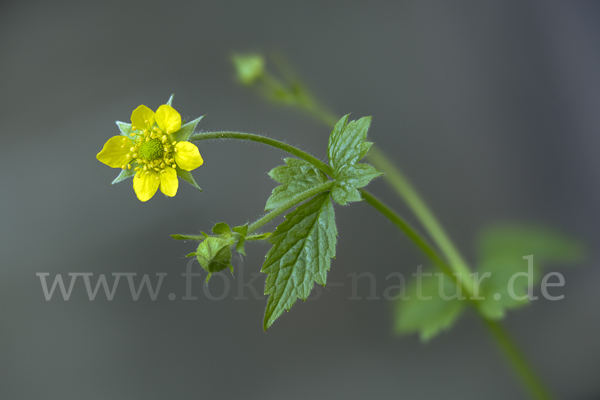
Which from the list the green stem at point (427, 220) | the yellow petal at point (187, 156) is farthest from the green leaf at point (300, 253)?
the green stem at point (427, 220)

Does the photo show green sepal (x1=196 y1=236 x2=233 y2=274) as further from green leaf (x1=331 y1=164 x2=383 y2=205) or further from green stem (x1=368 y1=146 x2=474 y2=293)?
green stem (x1=368 y1=146 x2=474 y2=293)

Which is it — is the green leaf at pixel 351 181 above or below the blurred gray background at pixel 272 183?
below

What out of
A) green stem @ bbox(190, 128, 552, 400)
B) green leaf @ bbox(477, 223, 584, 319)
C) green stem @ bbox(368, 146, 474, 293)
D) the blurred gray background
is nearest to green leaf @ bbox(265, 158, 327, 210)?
green stem @ bbox(190, 128, 552, 400)

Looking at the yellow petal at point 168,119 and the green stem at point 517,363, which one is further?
the green stem at point 517,363

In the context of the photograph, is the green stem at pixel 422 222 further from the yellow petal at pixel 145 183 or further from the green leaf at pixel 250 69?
the green leaf at pixel 250 69

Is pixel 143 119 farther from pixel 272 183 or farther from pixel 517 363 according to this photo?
pixel 517 363

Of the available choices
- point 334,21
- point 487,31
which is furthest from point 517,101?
point 334,21
